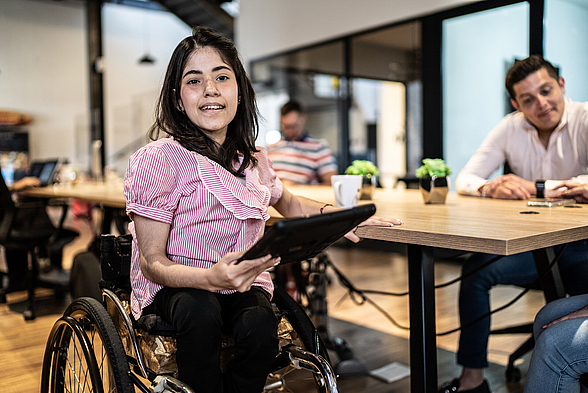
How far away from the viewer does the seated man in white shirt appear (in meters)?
1.82

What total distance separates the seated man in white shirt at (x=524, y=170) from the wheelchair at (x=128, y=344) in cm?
77

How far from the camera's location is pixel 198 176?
118 cm

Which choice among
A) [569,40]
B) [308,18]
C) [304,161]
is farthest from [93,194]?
[308,18]

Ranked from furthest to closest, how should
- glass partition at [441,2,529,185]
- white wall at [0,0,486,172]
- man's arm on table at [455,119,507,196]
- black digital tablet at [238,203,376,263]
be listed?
1. white wall at [0,0,486,172]
2. glass partition at [441,2,529,185]
3. man's arm on table at [455,119,507,196]
4. black digital tablet at [238,203,376,263]

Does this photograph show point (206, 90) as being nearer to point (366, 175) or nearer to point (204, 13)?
point (366, 175)

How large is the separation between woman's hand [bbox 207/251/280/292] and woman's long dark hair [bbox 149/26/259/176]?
14.9 inches

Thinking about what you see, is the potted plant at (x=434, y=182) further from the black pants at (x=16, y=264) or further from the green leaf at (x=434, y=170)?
the black pants at (x=16, y=264)

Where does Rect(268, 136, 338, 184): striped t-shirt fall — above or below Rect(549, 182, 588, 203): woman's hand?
above

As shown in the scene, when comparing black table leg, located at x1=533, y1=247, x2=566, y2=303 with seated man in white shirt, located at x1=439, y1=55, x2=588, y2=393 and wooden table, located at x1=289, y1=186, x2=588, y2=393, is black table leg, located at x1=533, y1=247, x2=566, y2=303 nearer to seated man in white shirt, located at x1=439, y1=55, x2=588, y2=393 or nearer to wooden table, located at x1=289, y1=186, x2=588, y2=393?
seated man in white shirt, located at x1=439, y1=55, x2=588, y2=393

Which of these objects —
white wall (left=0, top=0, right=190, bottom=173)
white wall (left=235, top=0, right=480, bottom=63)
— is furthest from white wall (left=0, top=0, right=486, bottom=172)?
white wall (left=235, top=0, right=480, bottom=63)

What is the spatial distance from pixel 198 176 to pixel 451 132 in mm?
3659

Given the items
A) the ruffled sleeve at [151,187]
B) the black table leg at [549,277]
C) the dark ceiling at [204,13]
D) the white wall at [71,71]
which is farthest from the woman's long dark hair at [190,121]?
the white wall at [71,71]

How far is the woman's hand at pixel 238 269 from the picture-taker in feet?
2.90

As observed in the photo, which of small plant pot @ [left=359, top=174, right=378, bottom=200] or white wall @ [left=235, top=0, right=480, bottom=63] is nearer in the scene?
small plant pot @ [left=359, top=174, right=378, bottom=200]
